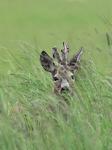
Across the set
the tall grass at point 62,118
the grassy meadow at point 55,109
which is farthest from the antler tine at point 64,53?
the tall grass at point 62,118

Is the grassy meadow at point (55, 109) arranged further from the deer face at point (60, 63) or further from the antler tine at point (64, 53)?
the antler tine at point (64, 53)

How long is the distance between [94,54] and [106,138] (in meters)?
2.15

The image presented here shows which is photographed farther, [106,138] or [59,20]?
[59,20]

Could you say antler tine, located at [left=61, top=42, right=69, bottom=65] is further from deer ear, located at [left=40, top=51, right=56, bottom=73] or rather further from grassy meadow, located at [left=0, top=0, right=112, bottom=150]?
grassy meadow, located at [left=0, top=0, right=112, bottom=150]

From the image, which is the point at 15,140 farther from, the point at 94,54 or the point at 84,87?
Answer: the point at 94,54

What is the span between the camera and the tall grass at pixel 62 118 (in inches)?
177

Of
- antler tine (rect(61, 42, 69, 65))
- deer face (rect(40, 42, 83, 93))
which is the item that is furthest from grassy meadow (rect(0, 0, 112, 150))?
antler tine (rect(61, 42, 69, 65))

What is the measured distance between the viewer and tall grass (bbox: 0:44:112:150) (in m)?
4.50

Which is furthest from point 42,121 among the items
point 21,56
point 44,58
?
point 44,58

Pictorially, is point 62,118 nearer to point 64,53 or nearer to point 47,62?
point 64,53

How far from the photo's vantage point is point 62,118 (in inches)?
188

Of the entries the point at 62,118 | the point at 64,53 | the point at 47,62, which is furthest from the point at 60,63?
the point at 62,118

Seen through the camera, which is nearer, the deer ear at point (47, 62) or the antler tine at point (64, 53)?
the antler tine at point (64, 53)

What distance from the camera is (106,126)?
495 cm
